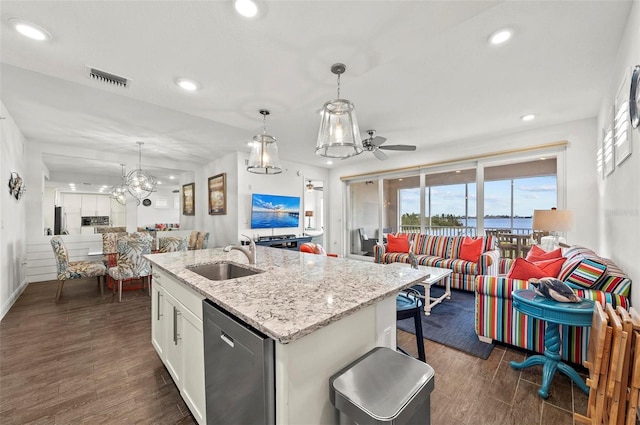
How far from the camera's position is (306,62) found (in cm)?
220

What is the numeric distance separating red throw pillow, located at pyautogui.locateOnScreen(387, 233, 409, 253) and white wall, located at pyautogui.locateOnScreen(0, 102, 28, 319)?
5.71m

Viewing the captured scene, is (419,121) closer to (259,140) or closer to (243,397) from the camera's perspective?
(259,140)

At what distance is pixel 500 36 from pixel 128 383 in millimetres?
3915

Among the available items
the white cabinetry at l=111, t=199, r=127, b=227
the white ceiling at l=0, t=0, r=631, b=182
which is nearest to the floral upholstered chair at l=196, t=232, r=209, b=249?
the white ceiling at l=0, t=0, r=631, b=182

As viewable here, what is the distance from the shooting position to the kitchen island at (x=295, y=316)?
92cm

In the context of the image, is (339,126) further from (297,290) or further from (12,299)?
(12,299)

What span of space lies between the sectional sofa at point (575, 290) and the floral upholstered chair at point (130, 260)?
14.4 feet

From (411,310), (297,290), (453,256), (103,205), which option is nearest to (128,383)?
(297,290)

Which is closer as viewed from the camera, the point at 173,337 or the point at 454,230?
the point at 173,337

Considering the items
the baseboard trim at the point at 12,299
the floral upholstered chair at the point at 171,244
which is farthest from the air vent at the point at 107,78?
the baseboard trim at the point at 12,299

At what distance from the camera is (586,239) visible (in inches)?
148

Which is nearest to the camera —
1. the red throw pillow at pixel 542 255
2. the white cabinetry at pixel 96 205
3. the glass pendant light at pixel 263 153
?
the glass pendant light at pixel 263 153

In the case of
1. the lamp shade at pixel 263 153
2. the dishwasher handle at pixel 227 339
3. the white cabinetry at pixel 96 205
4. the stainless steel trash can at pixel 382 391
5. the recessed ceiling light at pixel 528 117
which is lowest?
the stainless steel trash can at pixel 382 391

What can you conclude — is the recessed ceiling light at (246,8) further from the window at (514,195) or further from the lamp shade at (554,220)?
the window at (514,195)
